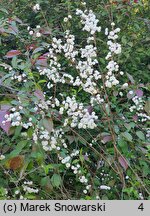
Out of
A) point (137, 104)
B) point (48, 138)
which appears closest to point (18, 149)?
point (48, 138)

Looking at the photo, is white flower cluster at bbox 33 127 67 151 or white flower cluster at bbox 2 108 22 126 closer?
white flower cluster at bbox 2 108 22 126

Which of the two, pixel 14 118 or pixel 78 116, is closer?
pixel 14 118

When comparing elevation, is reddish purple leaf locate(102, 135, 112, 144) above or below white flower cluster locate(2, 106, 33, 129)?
below

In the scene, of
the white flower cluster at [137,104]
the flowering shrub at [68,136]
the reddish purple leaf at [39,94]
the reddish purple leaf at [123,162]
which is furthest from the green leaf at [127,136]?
the reddish purple leaf at [39,94]

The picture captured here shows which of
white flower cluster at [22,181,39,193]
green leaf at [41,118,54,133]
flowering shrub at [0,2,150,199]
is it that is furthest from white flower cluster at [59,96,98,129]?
white flower cluster at [22,181,39,193]

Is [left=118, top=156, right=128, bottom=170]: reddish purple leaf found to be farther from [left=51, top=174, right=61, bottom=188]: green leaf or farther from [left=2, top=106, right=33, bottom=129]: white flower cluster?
[left=2, top=106, right=33, bottom=129]: white flower cluster

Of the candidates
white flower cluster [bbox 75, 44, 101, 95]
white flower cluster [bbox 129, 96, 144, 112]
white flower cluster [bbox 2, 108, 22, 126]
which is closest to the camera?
white flower cluster [bbox 2, 108, 22, 126]

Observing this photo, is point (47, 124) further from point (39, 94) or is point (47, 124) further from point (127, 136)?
point (127, 136)

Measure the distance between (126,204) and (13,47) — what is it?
5.32 ft

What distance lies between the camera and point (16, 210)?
191cm

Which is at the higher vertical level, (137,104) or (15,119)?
(15,119)

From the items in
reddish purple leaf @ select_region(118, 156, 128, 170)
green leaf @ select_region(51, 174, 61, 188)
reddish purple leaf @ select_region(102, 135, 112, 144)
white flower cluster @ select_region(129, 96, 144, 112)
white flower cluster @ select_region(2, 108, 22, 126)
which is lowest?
green leaf @ select_region(51, 174, 61, 188)

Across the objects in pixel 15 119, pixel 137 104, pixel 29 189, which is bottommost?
pixel 29 189

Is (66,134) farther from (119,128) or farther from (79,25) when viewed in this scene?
(79,25)
